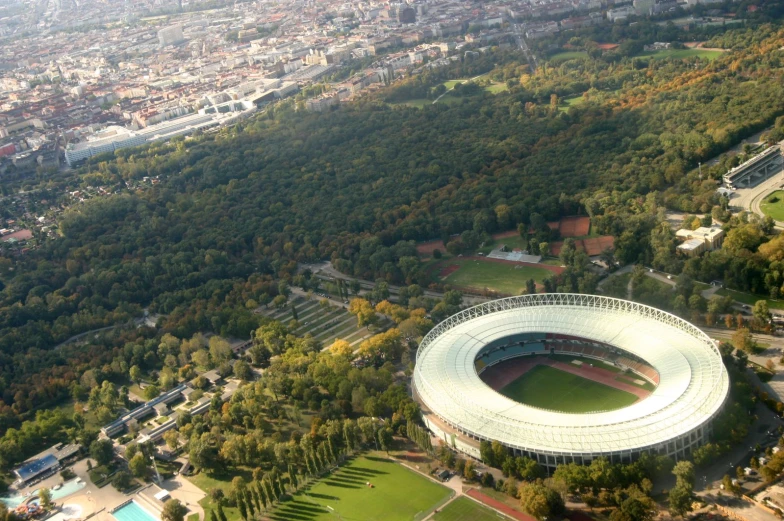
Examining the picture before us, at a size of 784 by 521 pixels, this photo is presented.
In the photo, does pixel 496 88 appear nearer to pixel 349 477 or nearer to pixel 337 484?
pixel 349 477

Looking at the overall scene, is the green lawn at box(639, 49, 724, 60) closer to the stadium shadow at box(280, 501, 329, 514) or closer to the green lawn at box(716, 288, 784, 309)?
the green lawn at box(716, 288, 784, 309)

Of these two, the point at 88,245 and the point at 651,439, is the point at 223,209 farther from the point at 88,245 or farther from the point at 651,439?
the point at 651,439

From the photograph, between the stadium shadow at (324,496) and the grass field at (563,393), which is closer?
the stadium shadow at (324,496)

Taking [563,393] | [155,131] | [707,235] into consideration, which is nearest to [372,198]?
[707,235]

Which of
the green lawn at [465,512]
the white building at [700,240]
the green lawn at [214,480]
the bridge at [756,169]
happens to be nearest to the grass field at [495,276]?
the white building at [700,240]

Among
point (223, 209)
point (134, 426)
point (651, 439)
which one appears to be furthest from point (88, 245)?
point (651, 439)

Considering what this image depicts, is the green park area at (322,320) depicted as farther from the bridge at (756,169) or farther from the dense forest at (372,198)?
the bridge at (756,169)

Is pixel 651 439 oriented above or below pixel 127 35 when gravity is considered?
below
